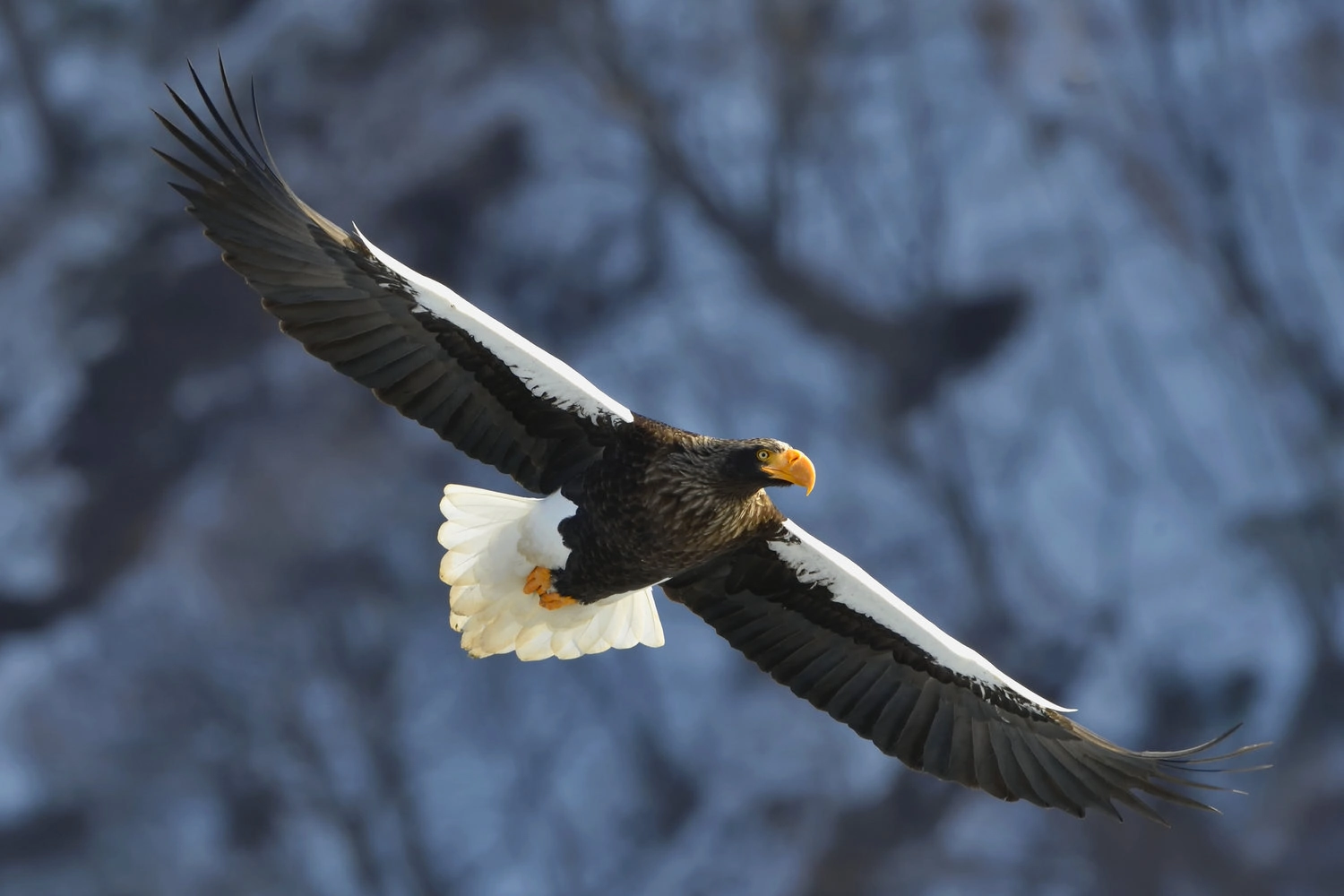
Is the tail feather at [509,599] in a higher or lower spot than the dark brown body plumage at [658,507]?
lower

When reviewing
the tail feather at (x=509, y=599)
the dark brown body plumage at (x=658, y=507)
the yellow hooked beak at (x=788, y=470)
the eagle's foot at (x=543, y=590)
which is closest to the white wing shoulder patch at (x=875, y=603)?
the dark brown body plumage at (x=658, y=507)

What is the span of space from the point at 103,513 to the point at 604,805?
155 inches

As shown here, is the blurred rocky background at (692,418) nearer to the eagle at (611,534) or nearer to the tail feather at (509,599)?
the tail feather at (509,599)

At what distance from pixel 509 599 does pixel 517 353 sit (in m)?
1.04

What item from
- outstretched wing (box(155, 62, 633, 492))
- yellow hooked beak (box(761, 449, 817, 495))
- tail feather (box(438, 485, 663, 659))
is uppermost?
yellow hooked beak (box(761, 449, 817, 495))

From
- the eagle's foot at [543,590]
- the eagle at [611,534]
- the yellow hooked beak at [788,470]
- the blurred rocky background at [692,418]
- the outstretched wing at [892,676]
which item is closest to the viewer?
the yellow hooked beak at [788,470]

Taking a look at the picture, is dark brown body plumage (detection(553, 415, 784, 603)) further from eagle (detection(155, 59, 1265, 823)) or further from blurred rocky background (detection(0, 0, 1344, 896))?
blurred rocky background (detection(0, 0, 1344, 896))

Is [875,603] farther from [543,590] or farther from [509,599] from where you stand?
[509,599]

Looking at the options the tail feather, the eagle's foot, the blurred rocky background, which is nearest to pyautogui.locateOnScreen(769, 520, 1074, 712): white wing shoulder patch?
the tail feather

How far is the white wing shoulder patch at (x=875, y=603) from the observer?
604 centimetres

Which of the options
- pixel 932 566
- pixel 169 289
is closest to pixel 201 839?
pixel 169 289

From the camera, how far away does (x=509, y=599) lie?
6.29 m

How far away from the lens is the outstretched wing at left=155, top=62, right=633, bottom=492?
18.5ft

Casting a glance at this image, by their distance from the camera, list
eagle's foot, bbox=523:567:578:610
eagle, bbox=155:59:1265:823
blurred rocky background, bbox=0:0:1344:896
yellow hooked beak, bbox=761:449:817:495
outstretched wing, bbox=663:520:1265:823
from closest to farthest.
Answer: yellow hooked beak, bbox=761:449:817:495 → eagle, bbox=155:59:1265:823 → outstretched wing, bbox=663:520:1265:823 → eagle's foot, bbox=523:567:578:610 → blurred rocky background, bbox=0:0:1344:896
